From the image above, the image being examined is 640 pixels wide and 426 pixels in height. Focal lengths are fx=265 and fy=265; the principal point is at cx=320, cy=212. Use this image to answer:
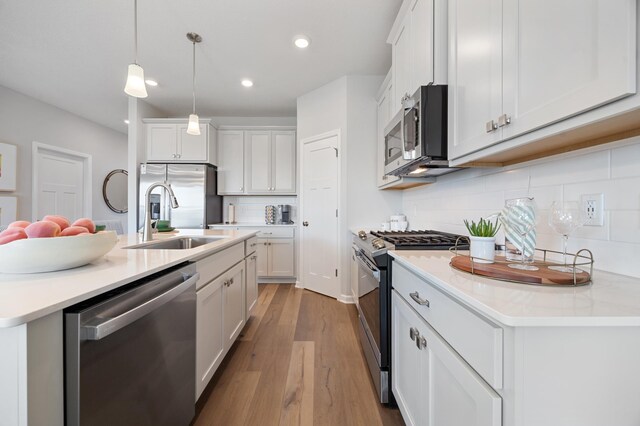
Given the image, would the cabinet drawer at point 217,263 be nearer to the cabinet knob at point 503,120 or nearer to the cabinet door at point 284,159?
the cabinet knob at point 503,120

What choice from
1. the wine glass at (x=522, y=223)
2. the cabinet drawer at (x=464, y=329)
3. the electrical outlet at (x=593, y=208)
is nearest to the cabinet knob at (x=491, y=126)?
the wine glass at (x=522, y=223)

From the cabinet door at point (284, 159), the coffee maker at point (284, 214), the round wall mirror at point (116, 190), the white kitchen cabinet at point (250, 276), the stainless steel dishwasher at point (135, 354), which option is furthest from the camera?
the round wall mirror at point (116, 190)

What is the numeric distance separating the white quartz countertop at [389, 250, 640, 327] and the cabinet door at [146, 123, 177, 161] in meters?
4.19

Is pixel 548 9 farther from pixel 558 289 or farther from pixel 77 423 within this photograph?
pixel 77 423

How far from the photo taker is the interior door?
326 centimetres

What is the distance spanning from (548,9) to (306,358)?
217 cm

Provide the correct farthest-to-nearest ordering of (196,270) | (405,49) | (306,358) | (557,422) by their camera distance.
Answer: (306,358)
(405,49)
(196,270)
(557,422)

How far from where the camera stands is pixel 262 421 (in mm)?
1364

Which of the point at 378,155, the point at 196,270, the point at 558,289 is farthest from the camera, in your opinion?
the point at 378,155

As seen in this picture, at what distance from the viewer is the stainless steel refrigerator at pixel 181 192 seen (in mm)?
3865

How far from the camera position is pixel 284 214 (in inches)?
169

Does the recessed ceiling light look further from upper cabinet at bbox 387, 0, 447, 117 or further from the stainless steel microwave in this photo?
the stainless steel microwave

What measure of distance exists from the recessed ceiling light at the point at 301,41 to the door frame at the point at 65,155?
421cm

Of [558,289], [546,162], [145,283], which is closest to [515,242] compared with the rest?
[558,289]
